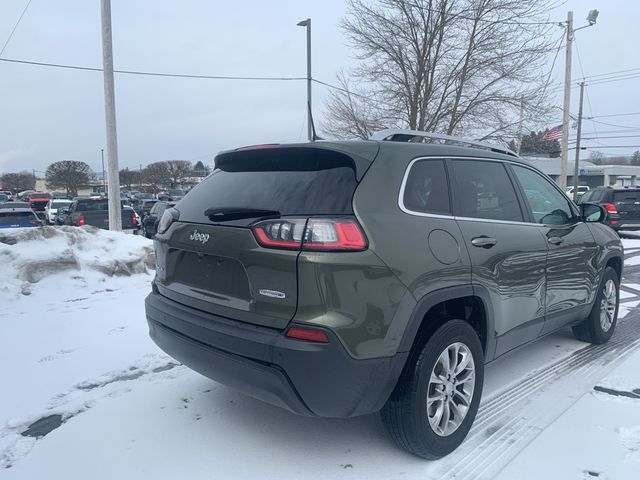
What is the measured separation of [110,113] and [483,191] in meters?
10.4

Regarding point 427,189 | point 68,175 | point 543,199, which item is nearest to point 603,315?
point 543,199

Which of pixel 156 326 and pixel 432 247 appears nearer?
pixel 432 247

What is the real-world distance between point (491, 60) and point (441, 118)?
7.54ft

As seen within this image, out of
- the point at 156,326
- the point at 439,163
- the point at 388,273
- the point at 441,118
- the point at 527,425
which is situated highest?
the point at 441,118

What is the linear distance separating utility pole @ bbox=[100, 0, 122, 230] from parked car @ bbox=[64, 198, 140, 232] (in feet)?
18.6

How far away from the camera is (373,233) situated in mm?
2586

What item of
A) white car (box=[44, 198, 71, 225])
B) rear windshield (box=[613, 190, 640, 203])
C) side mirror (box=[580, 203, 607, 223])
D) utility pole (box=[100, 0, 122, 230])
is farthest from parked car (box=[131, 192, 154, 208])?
side mirror (box=[580, 203, 607, 223])

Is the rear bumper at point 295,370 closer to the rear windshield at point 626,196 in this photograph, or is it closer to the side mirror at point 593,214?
the side mirror at point 593,214

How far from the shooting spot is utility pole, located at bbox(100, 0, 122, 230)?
1140cm

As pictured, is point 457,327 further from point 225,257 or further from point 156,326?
point 156,326

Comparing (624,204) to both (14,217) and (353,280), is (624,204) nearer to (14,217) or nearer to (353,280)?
(353,280)

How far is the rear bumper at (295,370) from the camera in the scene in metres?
2.46

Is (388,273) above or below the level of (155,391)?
above

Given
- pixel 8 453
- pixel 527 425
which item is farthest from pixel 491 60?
pixel 8 453
